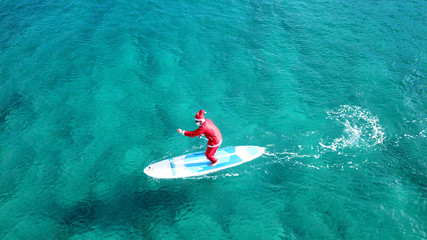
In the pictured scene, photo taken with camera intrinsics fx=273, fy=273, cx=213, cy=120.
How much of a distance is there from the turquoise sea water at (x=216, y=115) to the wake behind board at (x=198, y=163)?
1.63ft

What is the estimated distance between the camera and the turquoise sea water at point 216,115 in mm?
14492

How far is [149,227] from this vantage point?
14.0m

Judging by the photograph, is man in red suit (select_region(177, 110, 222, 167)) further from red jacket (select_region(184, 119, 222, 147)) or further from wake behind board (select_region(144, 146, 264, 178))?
wake behind board (select_region(144, 146, 264, 178))

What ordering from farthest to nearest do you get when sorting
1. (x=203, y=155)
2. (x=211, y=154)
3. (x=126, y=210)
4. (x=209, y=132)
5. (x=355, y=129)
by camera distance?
(x=355, y=129) → (x=203, y=155) → (x=211, y=154) → (x=209, y=132) → (x=126, y=210)

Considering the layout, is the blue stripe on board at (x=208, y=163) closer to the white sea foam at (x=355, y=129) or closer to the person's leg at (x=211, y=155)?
the person's leg at (x=211, y=155)

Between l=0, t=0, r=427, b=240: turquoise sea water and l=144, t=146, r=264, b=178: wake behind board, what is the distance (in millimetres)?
498

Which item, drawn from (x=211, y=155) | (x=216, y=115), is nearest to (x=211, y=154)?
(x=211, y=155)

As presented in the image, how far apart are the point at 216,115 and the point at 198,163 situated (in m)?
4.61

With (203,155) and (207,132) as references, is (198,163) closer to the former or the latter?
(203,155)

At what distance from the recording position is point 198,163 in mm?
16703

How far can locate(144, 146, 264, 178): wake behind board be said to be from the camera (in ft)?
52.9

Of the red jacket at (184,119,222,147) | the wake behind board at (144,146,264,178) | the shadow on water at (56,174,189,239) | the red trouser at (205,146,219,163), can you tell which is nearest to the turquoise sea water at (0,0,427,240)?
the shadow on water at (56,174,189,239)

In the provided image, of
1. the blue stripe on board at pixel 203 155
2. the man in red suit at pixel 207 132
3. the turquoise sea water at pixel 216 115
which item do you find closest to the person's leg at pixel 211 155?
the man in red suit at pixel 207 132

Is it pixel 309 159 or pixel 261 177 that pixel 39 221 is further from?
pixel 309 159
